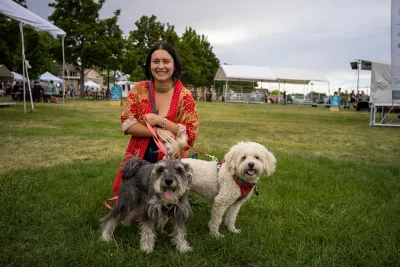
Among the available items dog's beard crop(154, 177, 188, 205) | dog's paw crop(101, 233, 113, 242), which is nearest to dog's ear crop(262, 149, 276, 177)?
dog's beard crop(154, 177, 188, 205)

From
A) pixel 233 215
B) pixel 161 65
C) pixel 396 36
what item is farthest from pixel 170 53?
pixel 396 36

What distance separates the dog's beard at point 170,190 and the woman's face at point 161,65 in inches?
61.8

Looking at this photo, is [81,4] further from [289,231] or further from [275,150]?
[289,231]

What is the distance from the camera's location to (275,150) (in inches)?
384

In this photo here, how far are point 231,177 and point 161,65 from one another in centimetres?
161

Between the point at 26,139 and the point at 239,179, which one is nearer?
the point at 239,179

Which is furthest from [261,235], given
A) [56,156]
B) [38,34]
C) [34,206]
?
[38,34]

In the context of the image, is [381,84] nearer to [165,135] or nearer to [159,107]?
[159,107]

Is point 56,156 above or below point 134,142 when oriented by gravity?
below

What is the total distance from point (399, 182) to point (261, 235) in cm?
382

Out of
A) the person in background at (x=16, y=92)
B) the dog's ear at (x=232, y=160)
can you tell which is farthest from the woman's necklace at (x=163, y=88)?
the person in background at (x=16, y=92)

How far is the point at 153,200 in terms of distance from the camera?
340 centimetres

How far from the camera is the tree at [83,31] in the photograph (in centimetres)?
4184

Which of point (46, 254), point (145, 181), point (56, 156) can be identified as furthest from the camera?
point (56, 156)
